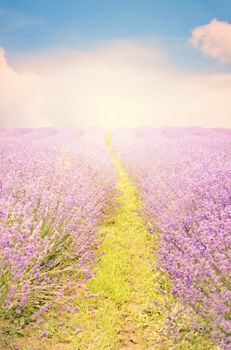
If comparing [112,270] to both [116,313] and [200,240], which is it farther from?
[200,240]

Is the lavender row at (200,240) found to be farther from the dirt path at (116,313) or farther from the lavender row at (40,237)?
the lavender row at (40,237)

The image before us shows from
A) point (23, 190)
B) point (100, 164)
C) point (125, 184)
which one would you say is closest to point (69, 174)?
point (23, 190)

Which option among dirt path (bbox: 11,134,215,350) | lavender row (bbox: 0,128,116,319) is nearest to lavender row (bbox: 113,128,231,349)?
dirt path (bbox: 11,134,215,350)

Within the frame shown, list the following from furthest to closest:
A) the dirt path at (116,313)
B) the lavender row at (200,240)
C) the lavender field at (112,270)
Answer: the dirt path at (116,313), the lavender field at (112,270), the lavender row at (200,240)

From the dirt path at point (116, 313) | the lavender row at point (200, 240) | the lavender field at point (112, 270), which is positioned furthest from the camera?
the dirt path at point (116, 313)

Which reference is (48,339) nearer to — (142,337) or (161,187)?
(142,337)

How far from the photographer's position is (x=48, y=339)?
2.77 meters

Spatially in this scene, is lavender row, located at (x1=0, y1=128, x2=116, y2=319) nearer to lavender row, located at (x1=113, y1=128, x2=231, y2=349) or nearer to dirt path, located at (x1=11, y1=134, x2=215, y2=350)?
dirt path, located at (x1=11, y1=134, x2=215, y2=350)

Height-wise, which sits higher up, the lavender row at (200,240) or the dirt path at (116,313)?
the lavender row at (200,240)

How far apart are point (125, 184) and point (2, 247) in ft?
21.3

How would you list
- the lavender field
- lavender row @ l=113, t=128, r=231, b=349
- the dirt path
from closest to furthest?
lavender row @ l=113, t=128, r=231, b=349 < the lavender field < the dirt path

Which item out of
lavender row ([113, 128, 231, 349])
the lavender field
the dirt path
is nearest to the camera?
lavender row ([113, 128, 231, 349])

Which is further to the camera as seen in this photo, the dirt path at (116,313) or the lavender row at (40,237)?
the dirt path at (116,313)

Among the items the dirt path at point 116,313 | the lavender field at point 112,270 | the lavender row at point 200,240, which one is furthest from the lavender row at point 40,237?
the lavender row at point 200,240
